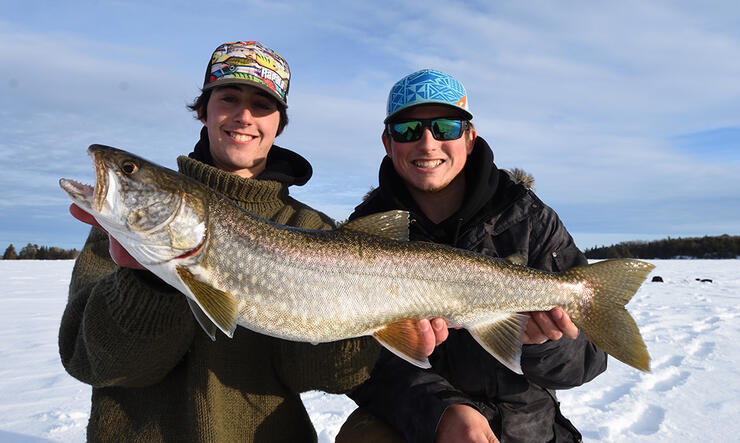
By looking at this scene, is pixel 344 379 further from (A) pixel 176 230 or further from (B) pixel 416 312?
(A) pixel 176 230

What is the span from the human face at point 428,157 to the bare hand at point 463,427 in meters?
1.60

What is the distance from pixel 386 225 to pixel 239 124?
126cm

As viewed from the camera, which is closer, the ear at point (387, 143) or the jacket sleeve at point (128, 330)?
the jacket sleeve at point (128, 330)

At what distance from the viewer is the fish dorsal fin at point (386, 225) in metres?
2.82

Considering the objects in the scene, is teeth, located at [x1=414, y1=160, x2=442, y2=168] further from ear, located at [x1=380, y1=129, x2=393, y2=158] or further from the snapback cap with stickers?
the snapback cap with stickers

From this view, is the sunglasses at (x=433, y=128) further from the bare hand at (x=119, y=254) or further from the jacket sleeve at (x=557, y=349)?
the bare hand at (x=119, y=254)

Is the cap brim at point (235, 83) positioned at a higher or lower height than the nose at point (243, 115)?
higher

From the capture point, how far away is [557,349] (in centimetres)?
321

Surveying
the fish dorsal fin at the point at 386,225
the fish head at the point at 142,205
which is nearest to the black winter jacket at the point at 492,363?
the fish dorsal fin at the point at 386,225

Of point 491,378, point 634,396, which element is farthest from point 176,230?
point 634,396

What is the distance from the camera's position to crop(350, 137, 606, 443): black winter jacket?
323 cm

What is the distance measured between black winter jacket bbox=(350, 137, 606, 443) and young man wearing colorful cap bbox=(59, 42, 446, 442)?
1.63 ft

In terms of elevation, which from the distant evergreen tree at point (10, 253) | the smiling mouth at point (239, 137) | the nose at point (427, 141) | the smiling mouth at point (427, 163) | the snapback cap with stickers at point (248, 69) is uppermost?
the snapback cap with stickers at point (248, 69)

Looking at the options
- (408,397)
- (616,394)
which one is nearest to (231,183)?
(408,397)
